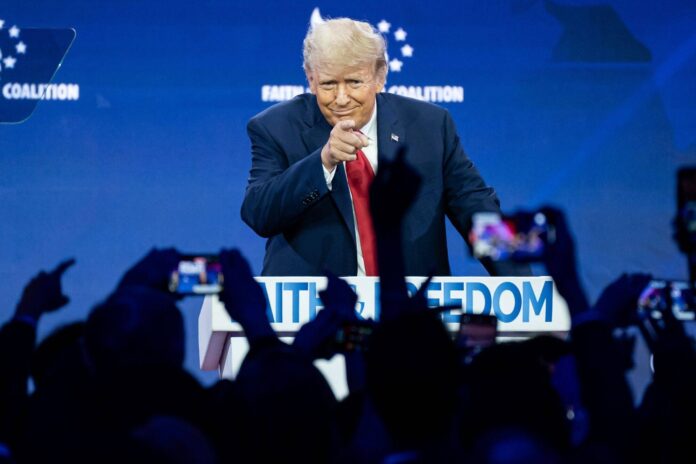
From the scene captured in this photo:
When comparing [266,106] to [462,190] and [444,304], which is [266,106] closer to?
[462,190]

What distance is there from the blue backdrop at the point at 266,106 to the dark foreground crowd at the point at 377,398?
132 inches

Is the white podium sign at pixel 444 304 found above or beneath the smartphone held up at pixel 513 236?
beneath

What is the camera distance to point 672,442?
7.21ft

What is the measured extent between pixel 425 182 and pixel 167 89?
1689 millimetres

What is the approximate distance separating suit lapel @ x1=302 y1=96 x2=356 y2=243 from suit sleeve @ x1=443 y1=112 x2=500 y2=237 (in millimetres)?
417

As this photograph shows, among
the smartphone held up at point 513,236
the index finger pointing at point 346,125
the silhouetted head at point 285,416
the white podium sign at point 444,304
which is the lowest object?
the silhouetted head at point 285,416

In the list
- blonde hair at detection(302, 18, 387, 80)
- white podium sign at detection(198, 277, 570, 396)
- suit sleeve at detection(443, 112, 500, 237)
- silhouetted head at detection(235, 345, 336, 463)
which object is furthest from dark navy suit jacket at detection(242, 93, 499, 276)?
silhouetted head at detection(235, 345, 336, 463)

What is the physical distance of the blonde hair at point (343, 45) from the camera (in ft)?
15.1

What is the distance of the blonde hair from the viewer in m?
4.59

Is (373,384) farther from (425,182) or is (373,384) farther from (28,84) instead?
(28,84)

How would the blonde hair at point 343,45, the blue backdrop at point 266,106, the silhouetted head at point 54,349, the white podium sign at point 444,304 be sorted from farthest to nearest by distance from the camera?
the blue backdrop at point 266,106 → the blonde hair at point 343,45 → the white podium sign at point 444,304 → the silhouetted head at point 54,349

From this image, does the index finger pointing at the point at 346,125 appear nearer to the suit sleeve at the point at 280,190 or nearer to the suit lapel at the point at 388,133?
the suit sleeve at the point at 280,190

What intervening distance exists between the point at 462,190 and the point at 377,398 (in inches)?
108

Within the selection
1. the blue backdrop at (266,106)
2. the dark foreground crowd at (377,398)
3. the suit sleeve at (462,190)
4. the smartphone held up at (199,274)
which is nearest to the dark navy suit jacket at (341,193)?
the suit sleeve at (462,190)
